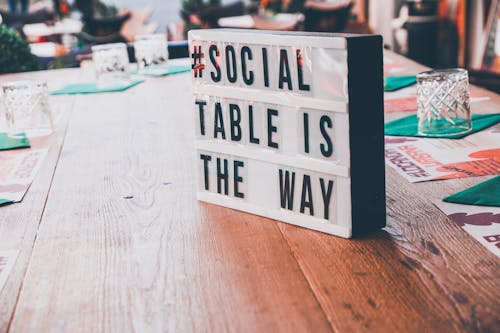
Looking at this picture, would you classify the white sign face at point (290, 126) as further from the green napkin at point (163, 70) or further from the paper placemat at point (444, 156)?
the green napkin at point (163, 70)

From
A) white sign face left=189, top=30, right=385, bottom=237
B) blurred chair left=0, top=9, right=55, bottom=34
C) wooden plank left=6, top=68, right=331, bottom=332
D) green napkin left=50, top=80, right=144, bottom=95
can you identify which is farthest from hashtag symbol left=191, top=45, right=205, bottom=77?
blurred chair left=0, top=9, right=55, bottom=34

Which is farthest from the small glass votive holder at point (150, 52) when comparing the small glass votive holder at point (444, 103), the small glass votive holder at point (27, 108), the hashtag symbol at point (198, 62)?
the hashtag symbol at point (198, 62)

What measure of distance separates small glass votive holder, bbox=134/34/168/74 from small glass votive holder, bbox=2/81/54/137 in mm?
912

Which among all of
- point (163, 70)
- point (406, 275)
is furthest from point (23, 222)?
point (163, 70)

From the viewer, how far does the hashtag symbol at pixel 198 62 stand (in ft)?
3.71

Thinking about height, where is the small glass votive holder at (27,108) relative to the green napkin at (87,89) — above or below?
above

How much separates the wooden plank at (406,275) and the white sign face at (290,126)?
48 mm

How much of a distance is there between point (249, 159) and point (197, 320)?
0.37 metres

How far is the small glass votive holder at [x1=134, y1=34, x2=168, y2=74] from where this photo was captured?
9.06 ft

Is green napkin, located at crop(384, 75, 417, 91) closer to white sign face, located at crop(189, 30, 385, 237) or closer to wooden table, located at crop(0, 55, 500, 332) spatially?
wooden table, located at crop(0, 55, 500, 332)

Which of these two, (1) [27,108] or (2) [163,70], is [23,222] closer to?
(1) [27,108]

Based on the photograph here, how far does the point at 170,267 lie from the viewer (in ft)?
2.98

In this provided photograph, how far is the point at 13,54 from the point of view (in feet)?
10.4

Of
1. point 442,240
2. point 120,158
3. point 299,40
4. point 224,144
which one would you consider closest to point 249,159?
point 224,144
